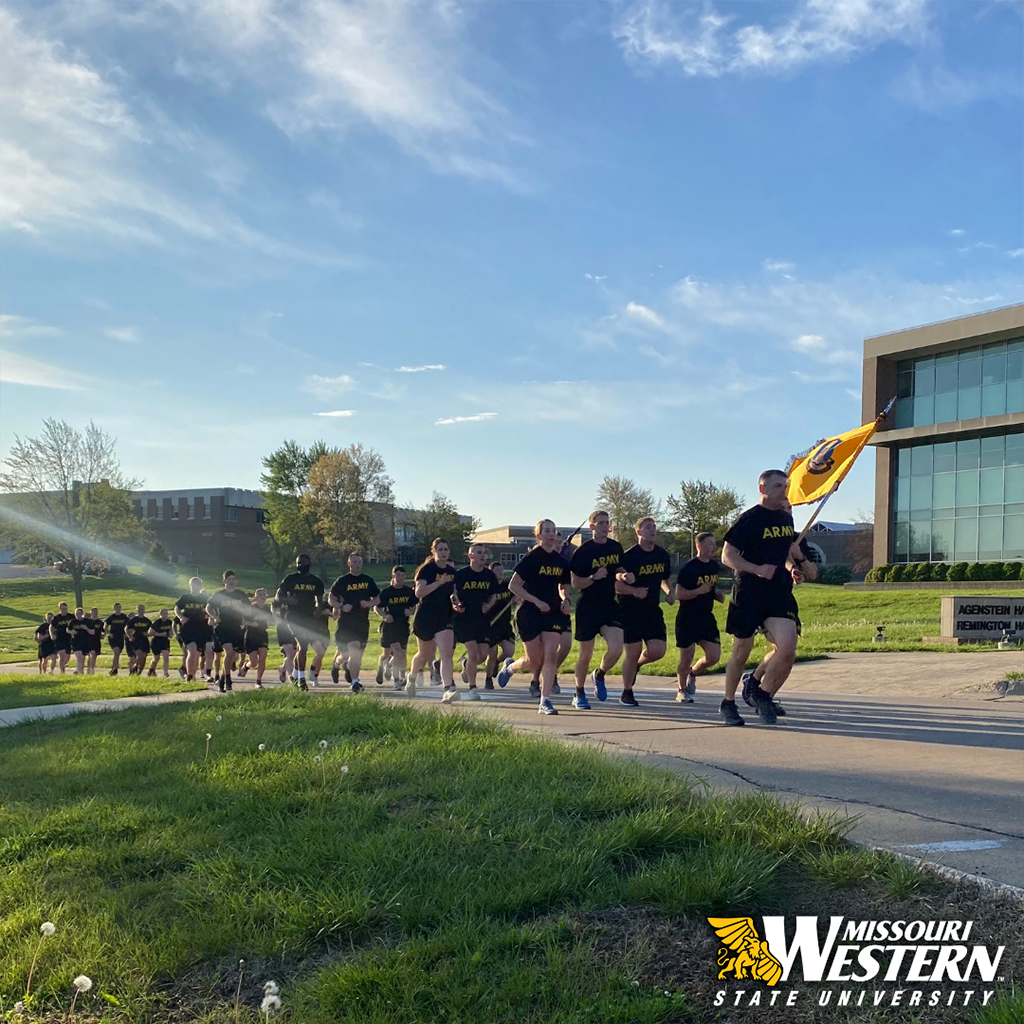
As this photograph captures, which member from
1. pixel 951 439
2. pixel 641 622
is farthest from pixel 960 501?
pixel 641 622

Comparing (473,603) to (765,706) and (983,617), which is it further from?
(983,617)

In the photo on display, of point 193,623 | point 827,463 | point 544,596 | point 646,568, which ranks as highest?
point 827,463

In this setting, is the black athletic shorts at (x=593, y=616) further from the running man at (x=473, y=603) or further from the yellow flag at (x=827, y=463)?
the yellow flag at (x=827, y=463)

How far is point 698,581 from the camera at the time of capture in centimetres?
1138

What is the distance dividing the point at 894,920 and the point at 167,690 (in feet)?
44.0

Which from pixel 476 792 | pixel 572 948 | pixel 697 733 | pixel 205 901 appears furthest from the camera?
pixel 697 733

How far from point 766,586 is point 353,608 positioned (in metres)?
7.62

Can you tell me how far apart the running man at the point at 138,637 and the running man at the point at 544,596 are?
15.3 meters

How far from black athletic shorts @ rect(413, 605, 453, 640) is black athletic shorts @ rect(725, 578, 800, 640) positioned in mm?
5180

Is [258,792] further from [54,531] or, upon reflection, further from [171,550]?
[171,550]

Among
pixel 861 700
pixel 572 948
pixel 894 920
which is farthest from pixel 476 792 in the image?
pixel 861 700

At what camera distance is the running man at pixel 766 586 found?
27.9 ft

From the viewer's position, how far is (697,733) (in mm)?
8227

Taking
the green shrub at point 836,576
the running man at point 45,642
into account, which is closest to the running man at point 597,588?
the running man at point 45,642
